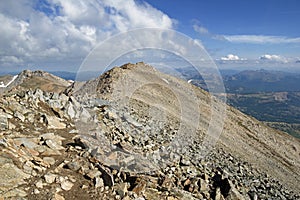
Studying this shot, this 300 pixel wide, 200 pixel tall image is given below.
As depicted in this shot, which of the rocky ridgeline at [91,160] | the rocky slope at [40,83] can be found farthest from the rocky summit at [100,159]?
the rocky slope at [40,83]

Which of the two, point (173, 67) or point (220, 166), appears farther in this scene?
point (220, 166)

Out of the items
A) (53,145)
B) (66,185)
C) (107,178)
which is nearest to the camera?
(66,185)

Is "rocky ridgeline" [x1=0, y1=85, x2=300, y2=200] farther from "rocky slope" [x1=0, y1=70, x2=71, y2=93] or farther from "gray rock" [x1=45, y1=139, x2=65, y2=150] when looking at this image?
"rocky slope" [x1=0, y1=70, x2=71, y2=93]

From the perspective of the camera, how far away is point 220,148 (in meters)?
36.3

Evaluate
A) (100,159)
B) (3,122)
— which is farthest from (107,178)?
(3,122)

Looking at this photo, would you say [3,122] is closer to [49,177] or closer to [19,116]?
[19,116]

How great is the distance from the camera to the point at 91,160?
16.5 meters

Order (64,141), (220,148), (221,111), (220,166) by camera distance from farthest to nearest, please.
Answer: (221,111) < (220,148) < (220,166) < (64,141)

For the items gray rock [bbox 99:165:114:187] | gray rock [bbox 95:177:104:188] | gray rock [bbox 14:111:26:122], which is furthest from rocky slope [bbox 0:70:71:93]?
gray rock [bbox 95:177:104:188]

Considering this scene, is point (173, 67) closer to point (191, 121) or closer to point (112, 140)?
point (112, 140)

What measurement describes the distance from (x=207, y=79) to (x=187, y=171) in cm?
732

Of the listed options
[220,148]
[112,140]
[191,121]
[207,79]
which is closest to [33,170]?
[112,140]

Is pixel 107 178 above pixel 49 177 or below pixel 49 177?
below

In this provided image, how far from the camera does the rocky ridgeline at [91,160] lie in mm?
13812
